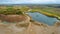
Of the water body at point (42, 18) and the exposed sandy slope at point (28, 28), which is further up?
the water body at point (42, 18)

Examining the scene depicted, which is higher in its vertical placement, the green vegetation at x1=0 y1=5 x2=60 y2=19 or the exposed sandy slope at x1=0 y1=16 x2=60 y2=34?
the green vegetation at x1=0 y1=5 x2=60 y2=19

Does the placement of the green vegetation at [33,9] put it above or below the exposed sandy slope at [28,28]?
above

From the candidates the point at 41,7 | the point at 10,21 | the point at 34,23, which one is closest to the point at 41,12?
the point at 41,7

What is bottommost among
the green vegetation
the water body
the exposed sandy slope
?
the exposed sandy slope

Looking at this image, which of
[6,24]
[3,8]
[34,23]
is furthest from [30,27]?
[3,8]

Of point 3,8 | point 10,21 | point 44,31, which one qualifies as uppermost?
point 3,8

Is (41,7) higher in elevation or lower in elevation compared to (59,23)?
higher

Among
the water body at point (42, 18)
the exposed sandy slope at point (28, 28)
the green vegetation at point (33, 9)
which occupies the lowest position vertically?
the exposed sandy slope at point (28, 28)

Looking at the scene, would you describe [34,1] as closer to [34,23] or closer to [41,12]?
[41,12]
